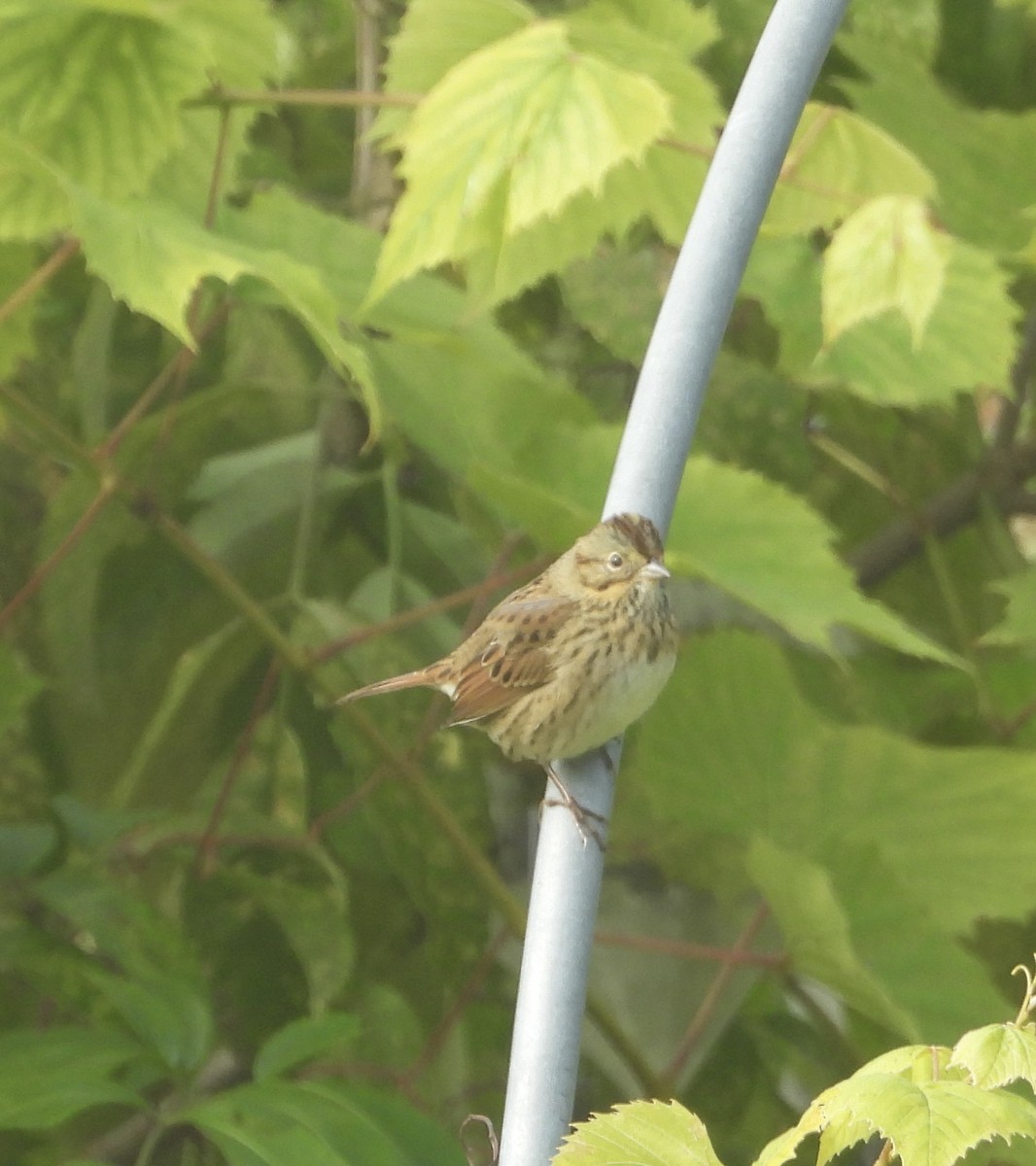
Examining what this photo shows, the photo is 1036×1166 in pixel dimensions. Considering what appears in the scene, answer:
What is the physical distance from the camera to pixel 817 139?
1725 millimetres

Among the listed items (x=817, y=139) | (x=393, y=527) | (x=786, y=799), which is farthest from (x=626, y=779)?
(x=817, y=139)

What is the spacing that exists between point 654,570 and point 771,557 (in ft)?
0.44

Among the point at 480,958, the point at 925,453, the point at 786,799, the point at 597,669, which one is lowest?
the point at 480,958

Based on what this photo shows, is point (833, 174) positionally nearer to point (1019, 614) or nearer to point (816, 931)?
point (1019, 614)

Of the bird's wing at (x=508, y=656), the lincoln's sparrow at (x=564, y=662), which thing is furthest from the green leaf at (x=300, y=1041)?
the bird's wing at (x=508, y=656)

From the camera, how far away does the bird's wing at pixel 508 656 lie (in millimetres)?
1952

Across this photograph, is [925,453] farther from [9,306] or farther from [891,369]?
[9,306]

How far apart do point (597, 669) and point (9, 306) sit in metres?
0.76

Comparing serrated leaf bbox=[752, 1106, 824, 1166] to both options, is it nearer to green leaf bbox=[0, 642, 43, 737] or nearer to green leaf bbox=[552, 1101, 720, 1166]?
green leaf bbox=[552, 1101, 720, 1166]

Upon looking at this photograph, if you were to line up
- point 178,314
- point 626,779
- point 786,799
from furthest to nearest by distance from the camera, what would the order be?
point 626,779
point 786,799
point 178,314

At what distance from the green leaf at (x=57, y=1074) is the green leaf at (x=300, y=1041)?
117 mm

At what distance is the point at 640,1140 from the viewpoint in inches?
36.6

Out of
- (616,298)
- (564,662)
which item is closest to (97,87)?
(616,298)

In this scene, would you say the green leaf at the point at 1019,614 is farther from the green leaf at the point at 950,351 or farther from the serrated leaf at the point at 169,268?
the serrated leaf at the point at 169,268
